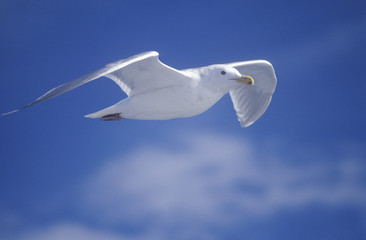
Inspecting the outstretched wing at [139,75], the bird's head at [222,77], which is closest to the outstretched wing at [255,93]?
the bird's head at [222,77]

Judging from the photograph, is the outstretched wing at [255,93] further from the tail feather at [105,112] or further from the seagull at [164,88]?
the tail feather at [105,112]

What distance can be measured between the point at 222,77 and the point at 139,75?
2.28 feet

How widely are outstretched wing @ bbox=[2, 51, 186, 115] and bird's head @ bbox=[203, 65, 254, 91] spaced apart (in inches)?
9.8

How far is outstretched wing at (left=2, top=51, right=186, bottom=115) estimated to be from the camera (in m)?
2.88

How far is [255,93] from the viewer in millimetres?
4262

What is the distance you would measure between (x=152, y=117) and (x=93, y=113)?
Result: 0.54 m

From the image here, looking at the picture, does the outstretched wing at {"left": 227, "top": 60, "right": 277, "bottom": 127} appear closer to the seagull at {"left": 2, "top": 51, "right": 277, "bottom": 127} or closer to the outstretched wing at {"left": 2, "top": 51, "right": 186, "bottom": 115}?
the seagull at {"left": 2, "top": 51, "right": 277, "bottom": 127}

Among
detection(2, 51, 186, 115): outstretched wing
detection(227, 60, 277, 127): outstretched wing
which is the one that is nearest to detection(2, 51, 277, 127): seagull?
detection(2, 51, 186, 115): outstretched wing

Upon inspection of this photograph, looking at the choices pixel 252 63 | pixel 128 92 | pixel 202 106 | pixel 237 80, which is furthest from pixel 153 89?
pixel 252 63

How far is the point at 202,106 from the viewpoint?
325cm

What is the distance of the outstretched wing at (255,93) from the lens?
4.17m

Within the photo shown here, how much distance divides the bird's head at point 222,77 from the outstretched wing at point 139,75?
0.25 m

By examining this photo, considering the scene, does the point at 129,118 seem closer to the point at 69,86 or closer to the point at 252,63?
the point at 69,86

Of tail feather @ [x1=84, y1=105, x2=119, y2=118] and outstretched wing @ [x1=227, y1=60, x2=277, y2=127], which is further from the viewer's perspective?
outstretched wing @ [x1=227, y1=60, x2=277, y2=127]
